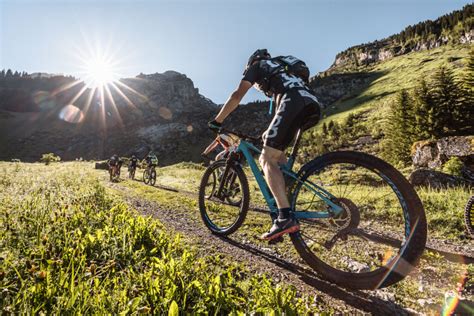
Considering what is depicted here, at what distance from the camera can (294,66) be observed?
12.3ft

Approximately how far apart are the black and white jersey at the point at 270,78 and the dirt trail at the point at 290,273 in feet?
7.87

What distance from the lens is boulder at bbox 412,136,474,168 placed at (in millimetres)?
14349

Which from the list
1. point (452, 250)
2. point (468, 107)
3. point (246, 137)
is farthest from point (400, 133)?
point (246, 137)

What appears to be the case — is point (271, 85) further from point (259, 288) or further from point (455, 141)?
point (455, 141)

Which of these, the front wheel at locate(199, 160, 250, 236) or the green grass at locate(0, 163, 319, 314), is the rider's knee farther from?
the green grass at locate(0, 163, 319, 314)

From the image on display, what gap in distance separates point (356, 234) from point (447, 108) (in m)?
38.3

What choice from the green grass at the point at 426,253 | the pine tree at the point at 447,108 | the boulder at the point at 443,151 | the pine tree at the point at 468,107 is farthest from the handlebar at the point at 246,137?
the pine tree at the point at 468,107

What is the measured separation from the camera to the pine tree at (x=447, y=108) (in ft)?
103

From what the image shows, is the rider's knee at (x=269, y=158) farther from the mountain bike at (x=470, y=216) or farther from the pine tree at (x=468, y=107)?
the pine tree at (x=468, y=107)

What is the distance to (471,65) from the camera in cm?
3209

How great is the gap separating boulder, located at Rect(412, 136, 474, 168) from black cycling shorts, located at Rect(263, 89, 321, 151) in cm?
1579

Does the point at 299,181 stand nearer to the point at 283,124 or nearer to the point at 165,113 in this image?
the point at 283,124

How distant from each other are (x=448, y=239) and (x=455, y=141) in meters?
14.0

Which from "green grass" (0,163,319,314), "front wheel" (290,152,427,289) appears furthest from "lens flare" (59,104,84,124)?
"front wheel" (290,152,427,289)
